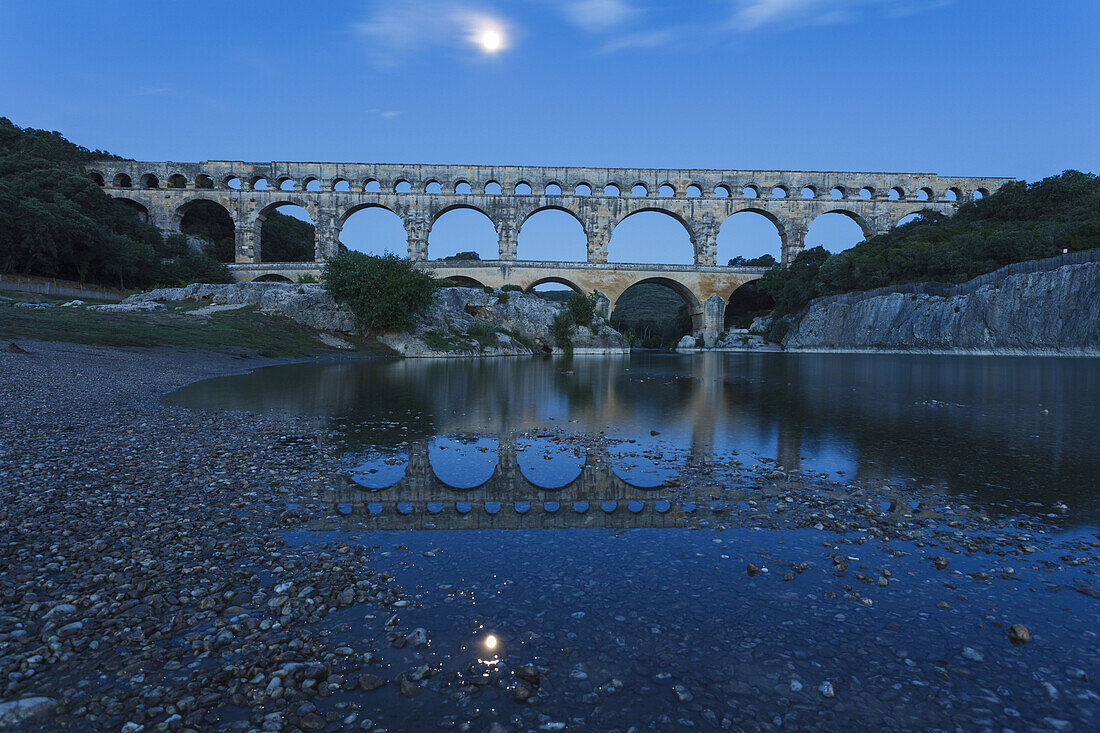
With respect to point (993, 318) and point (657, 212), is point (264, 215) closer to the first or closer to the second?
point (657, 212)

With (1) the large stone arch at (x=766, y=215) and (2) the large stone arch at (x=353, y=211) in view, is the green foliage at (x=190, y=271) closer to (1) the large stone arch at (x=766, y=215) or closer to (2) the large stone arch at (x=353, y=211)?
(2) the large stone arch at (x=353, y=211)

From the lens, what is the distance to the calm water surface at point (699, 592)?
8.30 feet

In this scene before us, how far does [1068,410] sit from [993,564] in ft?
34.4

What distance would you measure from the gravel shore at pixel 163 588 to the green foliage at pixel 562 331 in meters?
41.2

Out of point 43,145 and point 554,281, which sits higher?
point 43,145

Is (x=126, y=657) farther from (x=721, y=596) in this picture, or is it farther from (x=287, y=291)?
(x=287, y=291)

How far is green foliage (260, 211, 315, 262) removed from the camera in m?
73.3

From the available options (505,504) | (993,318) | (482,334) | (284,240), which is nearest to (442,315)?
(482,334)

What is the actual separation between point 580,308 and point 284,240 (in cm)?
4885

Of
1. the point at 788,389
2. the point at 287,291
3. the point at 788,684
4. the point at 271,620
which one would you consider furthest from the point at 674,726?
the point at 287,291

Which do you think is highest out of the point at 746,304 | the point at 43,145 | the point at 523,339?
the point at 43,145

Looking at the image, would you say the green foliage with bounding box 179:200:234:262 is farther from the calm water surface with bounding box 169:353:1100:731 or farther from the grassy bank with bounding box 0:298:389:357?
the calm water surface with bounding box 169:353:1100:731

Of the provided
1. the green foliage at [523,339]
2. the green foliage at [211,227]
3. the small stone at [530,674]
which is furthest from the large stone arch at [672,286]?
the small stone at [530,674]

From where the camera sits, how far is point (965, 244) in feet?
152
